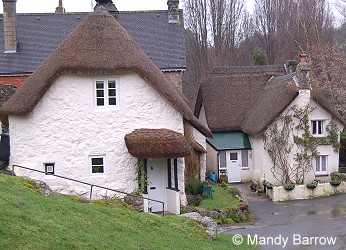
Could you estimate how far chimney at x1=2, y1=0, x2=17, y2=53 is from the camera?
111 ft

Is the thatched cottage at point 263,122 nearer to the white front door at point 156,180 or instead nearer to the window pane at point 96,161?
the white front door at point 156,180

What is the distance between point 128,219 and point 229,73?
23435 millimetres

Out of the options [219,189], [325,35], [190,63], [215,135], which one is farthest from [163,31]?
[325,35]

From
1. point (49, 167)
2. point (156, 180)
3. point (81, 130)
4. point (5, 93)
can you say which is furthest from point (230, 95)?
point (49, 167)

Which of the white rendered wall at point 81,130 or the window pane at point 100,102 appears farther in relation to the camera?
the window pane at point 100,102

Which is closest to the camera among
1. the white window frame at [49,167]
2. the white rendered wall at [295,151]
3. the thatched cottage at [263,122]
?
the white window frame at [49,167]

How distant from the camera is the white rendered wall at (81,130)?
21.4 metres

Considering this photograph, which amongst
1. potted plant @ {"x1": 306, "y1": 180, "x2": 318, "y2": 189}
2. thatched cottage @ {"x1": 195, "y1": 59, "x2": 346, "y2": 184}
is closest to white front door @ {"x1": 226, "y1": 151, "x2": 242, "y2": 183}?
thatched cottage @ {"x1": 195, "y1": 59, "x2": 346, "y2": 184}

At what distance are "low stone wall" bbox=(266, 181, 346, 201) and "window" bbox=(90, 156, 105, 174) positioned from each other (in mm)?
10099

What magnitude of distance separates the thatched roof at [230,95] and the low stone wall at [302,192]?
710 centimetres

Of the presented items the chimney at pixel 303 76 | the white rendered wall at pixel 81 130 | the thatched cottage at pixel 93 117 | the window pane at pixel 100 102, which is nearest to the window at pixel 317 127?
the chimney at pixel 303 76

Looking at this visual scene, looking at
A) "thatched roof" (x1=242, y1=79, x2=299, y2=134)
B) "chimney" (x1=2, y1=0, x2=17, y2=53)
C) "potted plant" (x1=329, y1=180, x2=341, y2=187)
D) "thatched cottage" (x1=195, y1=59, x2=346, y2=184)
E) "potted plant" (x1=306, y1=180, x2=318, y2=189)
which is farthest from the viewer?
"chimney" (x1=2, y1=0, x2=17, y2=53)

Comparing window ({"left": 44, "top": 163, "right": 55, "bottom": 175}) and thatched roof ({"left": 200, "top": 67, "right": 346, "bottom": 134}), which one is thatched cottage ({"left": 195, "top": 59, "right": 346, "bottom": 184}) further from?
window ({"left": 44, "top": 163, "right": 55, "bottom": 175})

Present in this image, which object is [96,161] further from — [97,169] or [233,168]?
[233,168]
